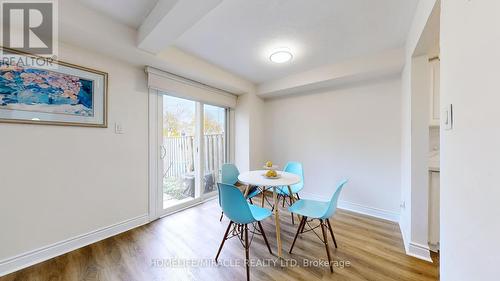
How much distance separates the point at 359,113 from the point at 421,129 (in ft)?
3.72

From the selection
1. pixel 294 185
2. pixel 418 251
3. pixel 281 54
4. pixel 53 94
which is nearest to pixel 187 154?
pixel 53 94

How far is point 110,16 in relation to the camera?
1.70 m

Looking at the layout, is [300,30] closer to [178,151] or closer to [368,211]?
Result: [178,151]

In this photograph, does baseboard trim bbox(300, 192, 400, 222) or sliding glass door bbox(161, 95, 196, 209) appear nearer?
baseboard trim bbox(300, 192, 400, 222)

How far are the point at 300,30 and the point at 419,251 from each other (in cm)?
250

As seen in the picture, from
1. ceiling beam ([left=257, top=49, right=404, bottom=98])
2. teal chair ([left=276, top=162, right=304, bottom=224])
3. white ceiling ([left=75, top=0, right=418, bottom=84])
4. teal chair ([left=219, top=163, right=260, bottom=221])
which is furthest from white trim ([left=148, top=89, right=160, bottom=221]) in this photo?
ceiling beam ([left=257, top=49, right=404, bottom=98])

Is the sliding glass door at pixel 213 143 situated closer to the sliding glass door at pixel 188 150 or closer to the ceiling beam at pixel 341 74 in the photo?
the sliding glass door at pixel 188 150

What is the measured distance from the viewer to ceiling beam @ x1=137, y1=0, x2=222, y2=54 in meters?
1.35

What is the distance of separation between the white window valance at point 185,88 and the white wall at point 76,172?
16 cm

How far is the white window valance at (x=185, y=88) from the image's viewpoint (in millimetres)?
2367

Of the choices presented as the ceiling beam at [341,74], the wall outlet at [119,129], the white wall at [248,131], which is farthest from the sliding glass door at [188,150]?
the ceiling beam at [341,74]

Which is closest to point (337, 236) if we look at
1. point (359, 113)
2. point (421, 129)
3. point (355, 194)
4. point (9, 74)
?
point (355, 194)

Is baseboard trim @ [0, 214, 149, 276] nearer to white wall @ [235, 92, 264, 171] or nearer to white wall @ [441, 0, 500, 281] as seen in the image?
white wall @ [235, 92, 264, 171]

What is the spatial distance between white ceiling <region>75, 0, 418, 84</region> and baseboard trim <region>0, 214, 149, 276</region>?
2243 millimetres
